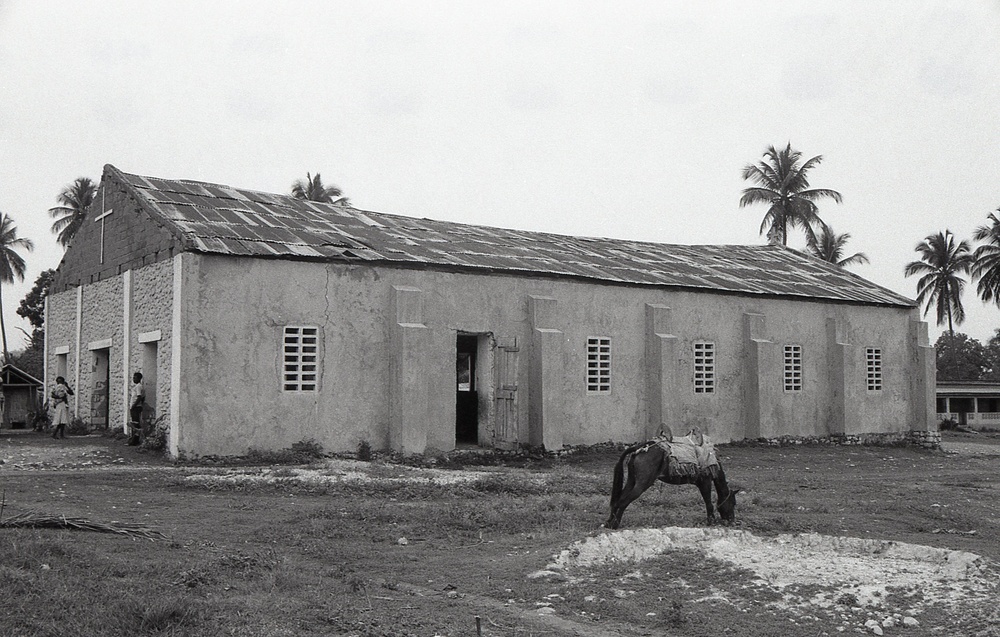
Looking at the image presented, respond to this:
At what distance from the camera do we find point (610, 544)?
9172mm

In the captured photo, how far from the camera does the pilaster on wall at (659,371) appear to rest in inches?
875

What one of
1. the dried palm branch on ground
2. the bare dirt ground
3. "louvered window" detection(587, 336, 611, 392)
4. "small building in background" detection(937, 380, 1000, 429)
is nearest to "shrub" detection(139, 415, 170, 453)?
the bare dirt ground

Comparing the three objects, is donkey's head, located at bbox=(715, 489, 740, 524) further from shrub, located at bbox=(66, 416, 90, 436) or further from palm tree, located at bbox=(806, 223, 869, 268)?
palm tree, located at bbox=(806, 223, 869, 268)

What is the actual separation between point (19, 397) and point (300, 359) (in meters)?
12.5

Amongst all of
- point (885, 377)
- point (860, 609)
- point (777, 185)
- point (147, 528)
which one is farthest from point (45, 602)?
point (777, 185)

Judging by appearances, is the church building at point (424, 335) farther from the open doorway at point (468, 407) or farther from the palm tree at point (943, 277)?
the palm tree at point (943, 277)

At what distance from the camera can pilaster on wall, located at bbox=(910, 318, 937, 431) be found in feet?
91.8

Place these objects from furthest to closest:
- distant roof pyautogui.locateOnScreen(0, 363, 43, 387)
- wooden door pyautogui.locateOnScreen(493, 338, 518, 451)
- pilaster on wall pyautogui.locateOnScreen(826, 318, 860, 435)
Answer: distant roof pyautogui.locateOnScreen(0, 363, 43, 387), pilaster on wall pyautogui.locateOnScreen(826, 318, 860, 435), wooden door pyautogui.locateOnScreen(493, 338, 518, 451)

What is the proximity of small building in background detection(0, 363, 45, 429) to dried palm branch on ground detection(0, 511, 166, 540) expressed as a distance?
17.5 m

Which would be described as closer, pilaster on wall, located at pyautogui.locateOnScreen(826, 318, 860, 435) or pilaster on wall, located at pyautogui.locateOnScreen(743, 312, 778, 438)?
pilaster on wall, located at pyautogui.locateOnScreen(743, 312, 778, 438)

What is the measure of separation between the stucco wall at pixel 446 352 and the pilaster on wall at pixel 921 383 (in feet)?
6.34

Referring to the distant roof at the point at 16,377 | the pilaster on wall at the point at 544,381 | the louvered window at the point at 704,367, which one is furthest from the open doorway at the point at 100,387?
the louvered window at the point at 704,367

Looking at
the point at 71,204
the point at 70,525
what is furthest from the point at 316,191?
the point at 70,525

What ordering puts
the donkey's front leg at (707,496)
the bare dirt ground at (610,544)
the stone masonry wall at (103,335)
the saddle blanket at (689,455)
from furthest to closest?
the stone masonry wall at (103,335)
the donkey's front leg at (707,496)
the saddle blanket at (689,455)
the bare dirt ground at (610,544)
